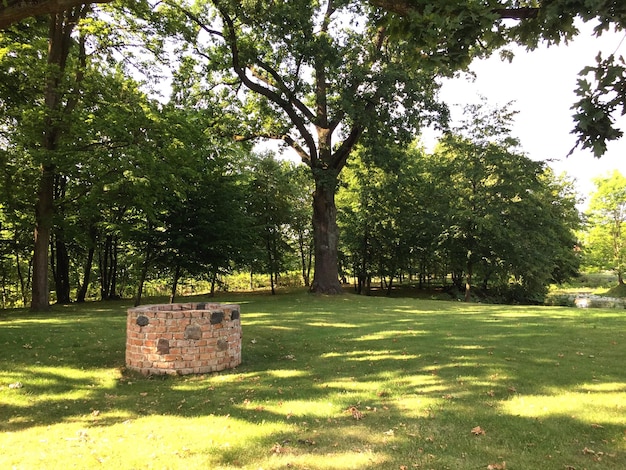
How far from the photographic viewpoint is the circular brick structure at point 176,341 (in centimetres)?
662

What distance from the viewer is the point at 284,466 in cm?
362

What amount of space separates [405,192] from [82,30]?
2021 centimetres

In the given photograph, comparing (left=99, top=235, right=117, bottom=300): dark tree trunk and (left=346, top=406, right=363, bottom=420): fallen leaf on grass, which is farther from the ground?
(left=99, top=235, right=117, bottom=300): dark tree trunk

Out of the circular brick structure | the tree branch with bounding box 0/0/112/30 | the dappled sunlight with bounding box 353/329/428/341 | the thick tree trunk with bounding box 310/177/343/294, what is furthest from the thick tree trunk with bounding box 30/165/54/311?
the dappled sunlight with bounding box 353/329/428/341

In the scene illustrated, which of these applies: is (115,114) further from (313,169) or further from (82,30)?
(313,169)

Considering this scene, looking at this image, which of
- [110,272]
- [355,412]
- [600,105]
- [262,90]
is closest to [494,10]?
[600,105]

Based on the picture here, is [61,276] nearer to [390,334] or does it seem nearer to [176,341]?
[176,341]

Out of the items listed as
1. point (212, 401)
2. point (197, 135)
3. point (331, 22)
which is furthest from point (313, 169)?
point (212, 401)

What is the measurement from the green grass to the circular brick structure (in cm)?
23

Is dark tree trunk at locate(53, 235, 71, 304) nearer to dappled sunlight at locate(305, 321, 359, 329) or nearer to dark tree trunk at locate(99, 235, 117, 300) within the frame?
dark tree trunk at locate(99, 235, 117, 300)

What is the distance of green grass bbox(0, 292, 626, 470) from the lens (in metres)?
3.86

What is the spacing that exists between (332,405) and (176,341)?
2864 mm

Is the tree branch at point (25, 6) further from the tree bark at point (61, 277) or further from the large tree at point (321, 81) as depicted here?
the tree bark at point (61, 277)

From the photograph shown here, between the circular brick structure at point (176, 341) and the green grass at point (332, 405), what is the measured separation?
23 centimetres
